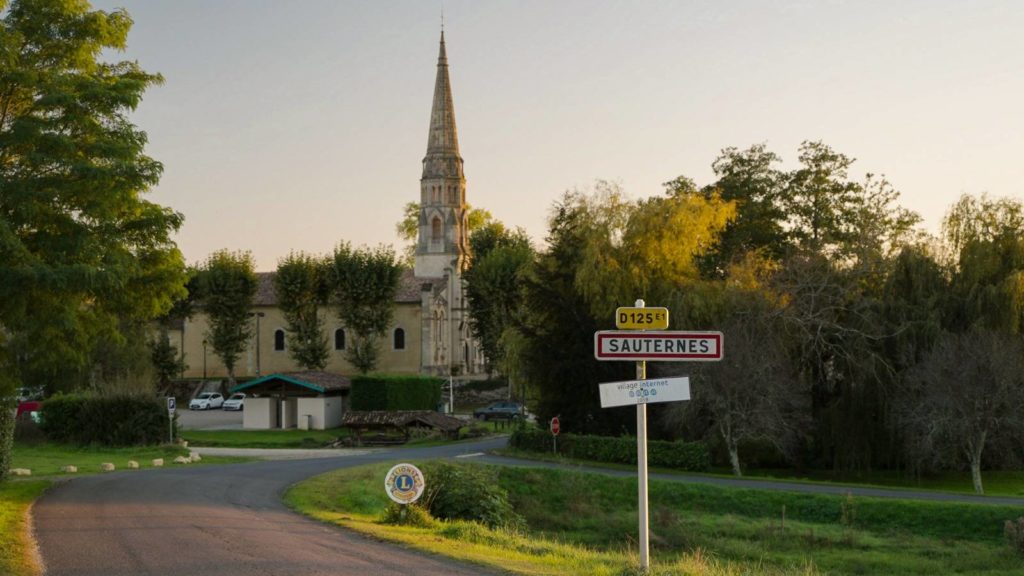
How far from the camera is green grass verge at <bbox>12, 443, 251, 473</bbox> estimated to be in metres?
33.1

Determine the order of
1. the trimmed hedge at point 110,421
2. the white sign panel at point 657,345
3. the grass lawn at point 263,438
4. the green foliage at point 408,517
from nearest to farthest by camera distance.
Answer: the white sign panel at point 657,345 → the green foliage at point 408,517 → the trimmed hedge at point 110,421 → the grass lawn at point 263,438

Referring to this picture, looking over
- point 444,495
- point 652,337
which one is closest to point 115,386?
point 444,495

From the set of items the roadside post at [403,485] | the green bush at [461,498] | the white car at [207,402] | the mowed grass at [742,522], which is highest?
the roadside post at [403,485]

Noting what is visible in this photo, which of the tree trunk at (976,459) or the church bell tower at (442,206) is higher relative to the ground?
the church bell tower at (442,206)

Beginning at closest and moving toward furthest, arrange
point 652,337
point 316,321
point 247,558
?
point 652,337, point 247,558, point 316,321

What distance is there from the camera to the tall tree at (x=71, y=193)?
18.4 metres

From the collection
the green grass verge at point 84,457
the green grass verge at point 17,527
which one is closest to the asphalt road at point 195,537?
the green grass verge at point 17,527

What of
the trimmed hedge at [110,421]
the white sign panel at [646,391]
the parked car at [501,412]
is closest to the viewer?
the white sign panel at [646,391]

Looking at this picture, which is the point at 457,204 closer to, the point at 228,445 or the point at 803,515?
the point at 228,445

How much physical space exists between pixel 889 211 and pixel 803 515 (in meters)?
34.0

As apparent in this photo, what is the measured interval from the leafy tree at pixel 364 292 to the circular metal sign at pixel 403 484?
2104 inches

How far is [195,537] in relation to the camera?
15828mm

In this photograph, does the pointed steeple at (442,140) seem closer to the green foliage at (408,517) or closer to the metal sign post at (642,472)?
the green foliage at (408,517)

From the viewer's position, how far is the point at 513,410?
63000 mm
